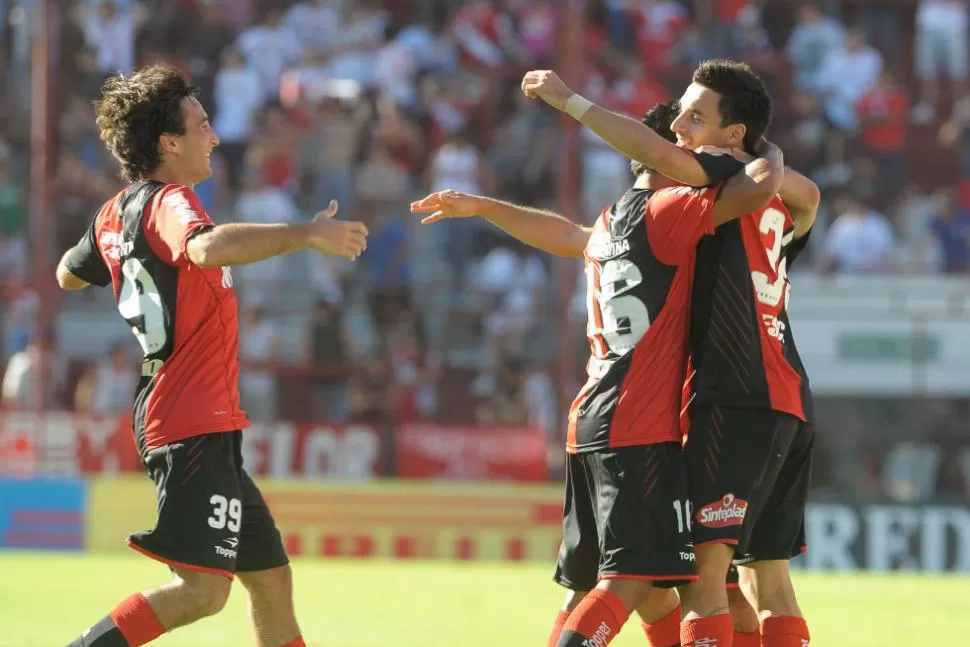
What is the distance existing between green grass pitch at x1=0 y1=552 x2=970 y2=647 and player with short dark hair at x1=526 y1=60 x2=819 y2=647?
2624 millimetres

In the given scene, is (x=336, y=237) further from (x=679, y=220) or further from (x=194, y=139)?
(x=679, y=220)

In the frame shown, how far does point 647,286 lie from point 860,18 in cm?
1555

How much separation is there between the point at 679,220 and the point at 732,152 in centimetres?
40

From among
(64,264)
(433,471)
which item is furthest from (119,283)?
(433,471)

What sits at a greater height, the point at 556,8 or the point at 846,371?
the point at 556,8

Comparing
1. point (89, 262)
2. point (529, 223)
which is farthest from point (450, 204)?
point (89, 262)

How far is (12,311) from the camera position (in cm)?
1650

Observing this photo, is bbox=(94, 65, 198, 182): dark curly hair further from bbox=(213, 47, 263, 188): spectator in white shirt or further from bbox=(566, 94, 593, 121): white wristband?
bbox=(213, 47, 263, 188): spectator in white shirt

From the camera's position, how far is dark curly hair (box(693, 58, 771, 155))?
5410mm

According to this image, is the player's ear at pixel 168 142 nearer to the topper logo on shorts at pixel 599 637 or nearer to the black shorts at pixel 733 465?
the black shorts at pixel 733 465

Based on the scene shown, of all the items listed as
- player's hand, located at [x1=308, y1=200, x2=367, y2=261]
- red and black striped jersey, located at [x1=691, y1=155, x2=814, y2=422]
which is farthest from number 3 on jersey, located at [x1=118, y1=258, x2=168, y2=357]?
red and black striped jersey, located at [x1=691, y1=155, x2=814, y2=422]

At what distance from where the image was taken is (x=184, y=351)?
5.44 metres

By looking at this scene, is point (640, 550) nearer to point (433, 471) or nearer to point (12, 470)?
point (433, 471)

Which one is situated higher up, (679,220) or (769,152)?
(769,152)
